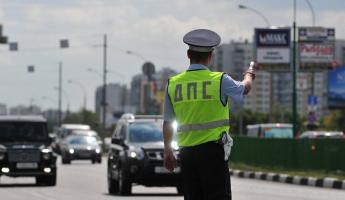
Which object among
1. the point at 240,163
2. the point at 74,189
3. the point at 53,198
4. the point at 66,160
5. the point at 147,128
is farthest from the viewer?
the point at 66,160

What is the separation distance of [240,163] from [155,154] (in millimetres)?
21871

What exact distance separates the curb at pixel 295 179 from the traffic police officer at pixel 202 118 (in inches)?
838

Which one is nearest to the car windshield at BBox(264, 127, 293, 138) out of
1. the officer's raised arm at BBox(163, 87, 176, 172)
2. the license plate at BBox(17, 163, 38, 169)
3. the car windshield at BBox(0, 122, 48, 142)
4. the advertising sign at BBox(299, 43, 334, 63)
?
the advertising sign at BBox(299, 43, 334, 63)

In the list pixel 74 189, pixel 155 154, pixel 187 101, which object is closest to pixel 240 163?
pixel 74 189

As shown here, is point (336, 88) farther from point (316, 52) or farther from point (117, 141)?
point (117, 141)

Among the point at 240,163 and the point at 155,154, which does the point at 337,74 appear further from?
the point at 155,154

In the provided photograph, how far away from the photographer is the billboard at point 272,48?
66.8 m

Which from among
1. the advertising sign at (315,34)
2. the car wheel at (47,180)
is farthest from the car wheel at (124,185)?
the advertising sign at (315,34)

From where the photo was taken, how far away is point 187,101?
A: 28.1ft

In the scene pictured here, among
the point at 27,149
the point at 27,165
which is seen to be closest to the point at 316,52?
the point at 27,149

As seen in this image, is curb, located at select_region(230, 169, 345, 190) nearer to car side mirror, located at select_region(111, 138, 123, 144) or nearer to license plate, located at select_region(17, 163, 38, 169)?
car side mirror, located at select_region(111, 138, 123, 144)

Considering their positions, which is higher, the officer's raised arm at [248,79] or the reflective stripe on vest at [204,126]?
the officer's raised arm at [248,79]

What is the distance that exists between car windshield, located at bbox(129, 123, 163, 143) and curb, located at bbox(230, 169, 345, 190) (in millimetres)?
6831

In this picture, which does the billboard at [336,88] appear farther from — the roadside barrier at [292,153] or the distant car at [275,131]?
the roadside barrier at [292,153]
